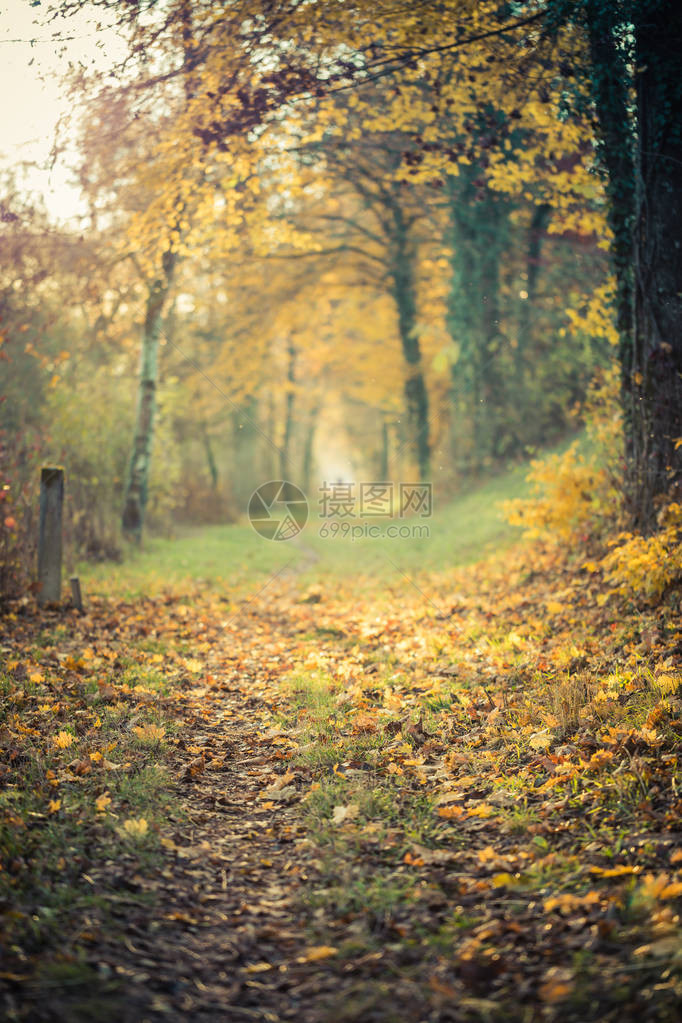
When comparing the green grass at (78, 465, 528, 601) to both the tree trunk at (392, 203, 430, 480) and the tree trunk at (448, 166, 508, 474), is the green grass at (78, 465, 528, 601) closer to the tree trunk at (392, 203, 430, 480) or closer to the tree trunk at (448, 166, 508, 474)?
the tree trunk at (448, 166, 508, 474)

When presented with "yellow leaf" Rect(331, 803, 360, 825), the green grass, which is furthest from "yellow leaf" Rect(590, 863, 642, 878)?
the green grass

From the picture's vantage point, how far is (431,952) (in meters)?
2.76

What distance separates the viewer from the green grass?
37.8ft

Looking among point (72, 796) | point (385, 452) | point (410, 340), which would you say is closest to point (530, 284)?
point (410, 340)

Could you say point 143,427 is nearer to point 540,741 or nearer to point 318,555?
point 318,555

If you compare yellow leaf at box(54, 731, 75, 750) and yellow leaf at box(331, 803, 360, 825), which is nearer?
yellow leaf at box(331, 803, 360, 825)

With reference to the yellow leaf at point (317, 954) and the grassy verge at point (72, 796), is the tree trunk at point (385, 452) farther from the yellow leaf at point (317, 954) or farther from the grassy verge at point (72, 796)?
the yellow leaf at point (317, 954)

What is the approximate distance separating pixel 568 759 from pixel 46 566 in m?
6.27

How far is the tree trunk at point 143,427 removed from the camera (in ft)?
48.8

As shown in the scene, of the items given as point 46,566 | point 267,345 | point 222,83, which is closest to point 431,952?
point 46,566

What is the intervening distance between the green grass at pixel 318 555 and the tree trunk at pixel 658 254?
2.90 m

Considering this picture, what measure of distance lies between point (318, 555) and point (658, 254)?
37.4 feet

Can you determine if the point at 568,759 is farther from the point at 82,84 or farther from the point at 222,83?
the point at 82,84

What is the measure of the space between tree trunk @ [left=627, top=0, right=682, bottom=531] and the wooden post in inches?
250
